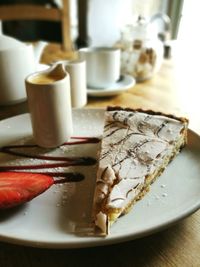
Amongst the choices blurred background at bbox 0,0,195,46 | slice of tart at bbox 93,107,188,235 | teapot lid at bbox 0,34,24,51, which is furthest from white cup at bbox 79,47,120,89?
blurred background at bbox 0,0,195,46

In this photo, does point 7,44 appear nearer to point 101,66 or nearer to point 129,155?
point 101,66

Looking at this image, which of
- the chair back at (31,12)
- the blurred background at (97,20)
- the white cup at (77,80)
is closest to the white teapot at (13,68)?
the white cup at (77,80)

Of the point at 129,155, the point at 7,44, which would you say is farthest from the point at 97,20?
the point at 129,155

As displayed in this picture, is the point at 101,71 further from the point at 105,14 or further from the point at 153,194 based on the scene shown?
the point at 105,14

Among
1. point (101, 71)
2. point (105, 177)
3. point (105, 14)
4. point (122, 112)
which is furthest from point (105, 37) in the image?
point (105, 177)

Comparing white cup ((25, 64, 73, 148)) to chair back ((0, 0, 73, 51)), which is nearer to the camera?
white cup ((25, 64, 73, 148))

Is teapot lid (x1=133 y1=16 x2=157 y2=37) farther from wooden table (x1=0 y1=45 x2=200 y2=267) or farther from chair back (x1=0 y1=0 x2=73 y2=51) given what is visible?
chair back (x1=0 y1=0 x2=73 y2=51)
